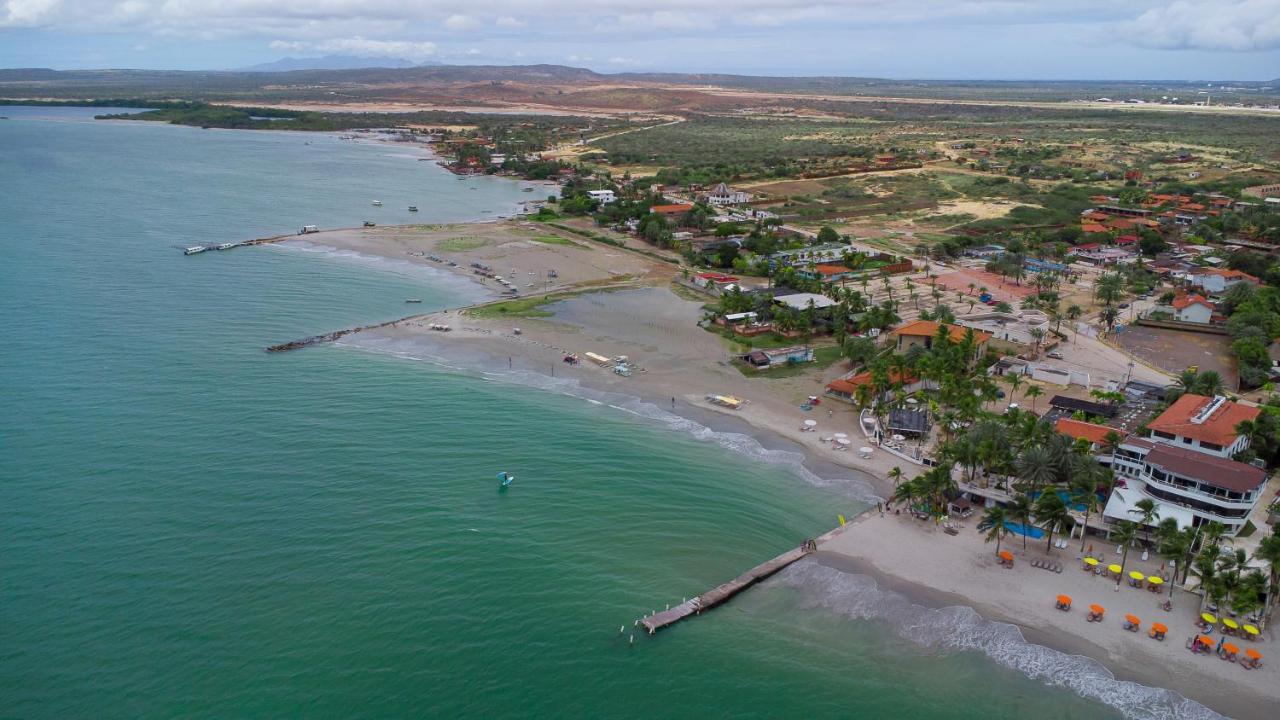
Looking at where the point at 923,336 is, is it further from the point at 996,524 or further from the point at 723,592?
the point at 723,592

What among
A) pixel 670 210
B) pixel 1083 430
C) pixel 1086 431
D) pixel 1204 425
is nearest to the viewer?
pixel 1204 425

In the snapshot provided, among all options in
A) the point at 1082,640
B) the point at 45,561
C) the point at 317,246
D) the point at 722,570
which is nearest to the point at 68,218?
the point at 317,246

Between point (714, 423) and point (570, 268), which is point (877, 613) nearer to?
point (714, 423)

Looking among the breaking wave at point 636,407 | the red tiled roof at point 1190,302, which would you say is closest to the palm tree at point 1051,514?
the breaking wave at point 636,407

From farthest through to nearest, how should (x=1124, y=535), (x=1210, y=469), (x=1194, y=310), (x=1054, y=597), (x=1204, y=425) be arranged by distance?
1. (x=1194, y=310)
2. (x=1204, y=425)
3. (x=1210, y=469)
4. (x=1124, y=535)
5. (x=1054, y=597)

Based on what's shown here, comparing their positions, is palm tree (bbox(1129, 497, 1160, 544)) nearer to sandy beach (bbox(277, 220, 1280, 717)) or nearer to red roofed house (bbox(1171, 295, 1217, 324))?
sandy beach (bbox(277, 220, 1280, 717))

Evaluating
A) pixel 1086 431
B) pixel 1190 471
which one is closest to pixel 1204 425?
Answer: pixel 1086 431
